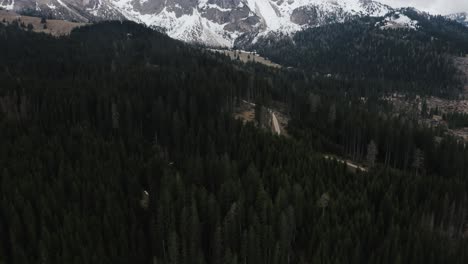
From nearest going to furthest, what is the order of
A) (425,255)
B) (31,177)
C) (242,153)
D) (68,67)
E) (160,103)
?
(425,255) → (31,177) → (242,153) → (160,103) → (68,67)

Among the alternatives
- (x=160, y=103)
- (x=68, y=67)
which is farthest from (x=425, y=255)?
(x=68, y=67)

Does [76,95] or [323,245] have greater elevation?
[76,95]

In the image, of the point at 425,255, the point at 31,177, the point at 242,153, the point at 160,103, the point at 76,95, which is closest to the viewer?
the point at 425,255

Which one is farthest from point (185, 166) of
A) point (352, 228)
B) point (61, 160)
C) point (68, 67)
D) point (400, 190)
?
point (68, 67)

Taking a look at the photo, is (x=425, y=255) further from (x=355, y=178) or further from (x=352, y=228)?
(x=355, y=178)

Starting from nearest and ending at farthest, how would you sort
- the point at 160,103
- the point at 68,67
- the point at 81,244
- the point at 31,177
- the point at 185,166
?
the point at 81,244 < the point at 31,177 < the point at 185,166 < the point at 160,103 < the point at 68,67

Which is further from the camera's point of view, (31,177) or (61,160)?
(61,160)

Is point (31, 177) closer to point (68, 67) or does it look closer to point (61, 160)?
point (61, 160)
